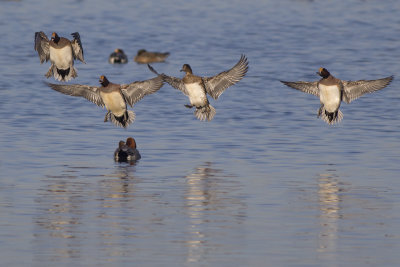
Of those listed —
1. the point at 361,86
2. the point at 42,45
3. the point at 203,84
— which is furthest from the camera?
the point at 42,45

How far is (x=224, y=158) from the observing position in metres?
23.5

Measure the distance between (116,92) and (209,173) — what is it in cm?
261

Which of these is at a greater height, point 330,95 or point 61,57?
point 61,57

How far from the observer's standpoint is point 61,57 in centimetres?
2230

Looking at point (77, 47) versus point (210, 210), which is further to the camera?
point (77, 47)

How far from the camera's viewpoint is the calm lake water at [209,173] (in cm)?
1566

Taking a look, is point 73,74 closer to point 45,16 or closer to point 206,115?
point 206,115

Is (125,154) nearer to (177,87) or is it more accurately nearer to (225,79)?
(177,87)

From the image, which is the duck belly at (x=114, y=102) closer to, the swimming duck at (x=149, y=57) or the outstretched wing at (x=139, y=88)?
the outstretched wing at (x=139, y=88)

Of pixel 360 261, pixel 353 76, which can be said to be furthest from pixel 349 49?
pixel 360 261

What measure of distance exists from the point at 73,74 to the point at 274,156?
4.89m

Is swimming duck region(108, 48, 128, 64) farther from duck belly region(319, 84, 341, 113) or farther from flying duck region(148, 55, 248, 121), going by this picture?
duck belly region(319, 84, 341, 113)

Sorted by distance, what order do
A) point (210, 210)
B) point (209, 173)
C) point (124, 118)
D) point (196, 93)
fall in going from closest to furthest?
1. point (210, 210)
2. point (209, 173)
3. point (196, 93)
4. point (124, 118)

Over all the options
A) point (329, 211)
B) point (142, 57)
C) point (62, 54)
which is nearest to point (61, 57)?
point (62, 54)
